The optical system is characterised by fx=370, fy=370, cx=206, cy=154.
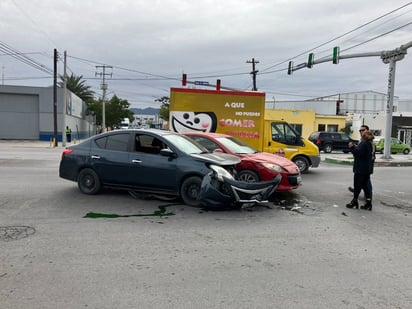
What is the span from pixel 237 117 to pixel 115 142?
20.0 feet

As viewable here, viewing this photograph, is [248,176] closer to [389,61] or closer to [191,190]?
[191,190]

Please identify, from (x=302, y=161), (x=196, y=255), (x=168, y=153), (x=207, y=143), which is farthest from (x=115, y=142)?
(x=302, y=161)

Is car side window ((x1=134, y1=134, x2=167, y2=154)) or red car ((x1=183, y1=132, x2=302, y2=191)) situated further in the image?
red car ((x1=183, y1=132, x2=302, y2=191))

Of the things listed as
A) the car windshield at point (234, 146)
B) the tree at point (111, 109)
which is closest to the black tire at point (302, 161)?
the car windshield at point (234, 146)

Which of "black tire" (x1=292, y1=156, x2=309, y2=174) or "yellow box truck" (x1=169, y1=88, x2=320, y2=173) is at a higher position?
"yellow box truck" (x1=169, y1=88, x2=320, y2=173)

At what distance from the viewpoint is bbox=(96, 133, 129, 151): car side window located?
26.7ft

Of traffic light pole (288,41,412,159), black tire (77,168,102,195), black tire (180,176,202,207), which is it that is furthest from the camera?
traffic light pole (288,41,412,159)

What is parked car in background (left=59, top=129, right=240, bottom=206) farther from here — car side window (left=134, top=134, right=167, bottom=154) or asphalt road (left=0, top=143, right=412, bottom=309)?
asphalt road (left=0, top=143, right=412, bottom=309)

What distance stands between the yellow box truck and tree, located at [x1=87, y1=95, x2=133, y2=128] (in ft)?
166

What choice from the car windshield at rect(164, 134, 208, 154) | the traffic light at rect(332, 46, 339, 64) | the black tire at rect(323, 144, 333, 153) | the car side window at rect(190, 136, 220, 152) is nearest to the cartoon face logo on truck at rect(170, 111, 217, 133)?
the car side window at rect(190, 136, 220, 152)

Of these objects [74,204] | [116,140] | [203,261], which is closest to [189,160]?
[116,140]

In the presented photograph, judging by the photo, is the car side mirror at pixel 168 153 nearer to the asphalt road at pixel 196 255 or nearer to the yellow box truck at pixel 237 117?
the asphalt road at pixel 196 255

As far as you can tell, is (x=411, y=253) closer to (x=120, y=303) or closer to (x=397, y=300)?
(x=397, y=300)

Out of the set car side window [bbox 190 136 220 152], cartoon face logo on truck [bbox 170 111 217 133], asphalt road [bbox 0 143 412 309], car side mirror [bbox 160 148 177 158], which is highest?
cartoon face logo on truck [bbox 170 111 217 133]
